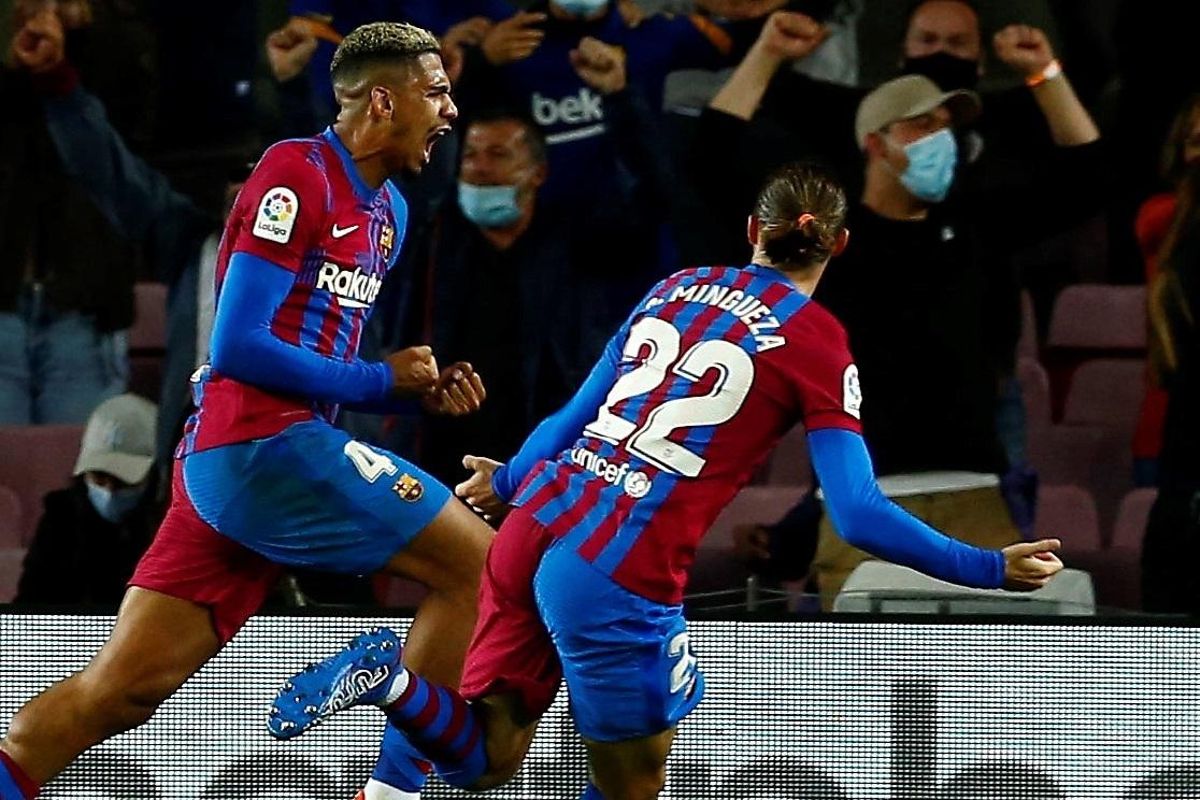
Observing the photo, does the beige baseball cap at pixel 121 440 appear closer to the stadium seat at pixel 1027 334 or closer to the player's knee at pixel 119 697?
the player's knee at pixel 119 697

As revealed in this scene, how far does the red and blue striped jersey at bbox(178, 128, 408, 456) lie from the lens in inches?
179

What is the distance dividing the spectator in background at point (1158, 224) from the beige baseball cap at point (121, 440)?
3126 mm

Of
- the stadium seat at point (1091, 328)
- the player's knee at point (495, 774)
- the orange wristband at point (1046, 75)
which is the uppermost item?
the orange wristband at point (1046, 75)

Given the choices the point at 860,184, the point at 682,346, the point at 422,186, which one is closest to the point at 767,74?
the point at 860,184

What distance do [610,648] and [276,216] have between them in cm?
108

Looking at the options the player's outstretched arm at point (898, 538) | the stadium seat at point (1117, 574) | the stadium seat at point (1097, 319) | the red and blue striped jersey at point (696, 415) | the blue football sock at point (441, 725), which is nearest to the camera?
the player's outstretched arm at point (898, 538)

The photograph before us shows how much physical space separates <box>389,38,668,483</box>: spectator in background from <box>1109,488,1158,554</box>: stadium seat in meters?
1.72

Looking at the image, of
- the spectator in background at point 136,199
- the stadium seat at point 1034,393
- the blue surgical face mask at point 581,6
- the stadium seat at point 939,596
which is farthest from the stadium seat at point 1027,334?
the spectator in background at point 136,199

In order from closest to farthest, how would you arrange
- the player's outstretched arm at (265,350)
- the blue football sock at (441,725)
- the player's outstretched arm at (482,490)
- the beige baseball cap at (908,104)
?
the blue football sock at (441,725), the player's outstretched arm at (265,350), the player's outstretched arm at (482,490), the beige baseball cap at (908,104)

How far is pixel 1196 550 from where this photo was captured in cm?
651

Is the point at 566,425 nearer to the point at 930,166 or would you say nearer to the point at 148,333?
the point at 930,166

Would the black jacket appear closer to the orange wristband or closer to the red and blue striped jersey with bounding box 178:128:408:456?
the red and blue striped jersey with bounding box 178:128:408:456

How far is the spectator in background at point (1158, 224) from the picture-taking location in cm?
713

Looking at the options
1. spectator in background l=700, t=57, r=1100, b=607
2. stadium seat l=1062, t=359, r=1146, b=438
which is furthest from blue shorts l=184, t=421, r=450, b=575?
stadium seat l=1062, t=359, r=1146, b=438
